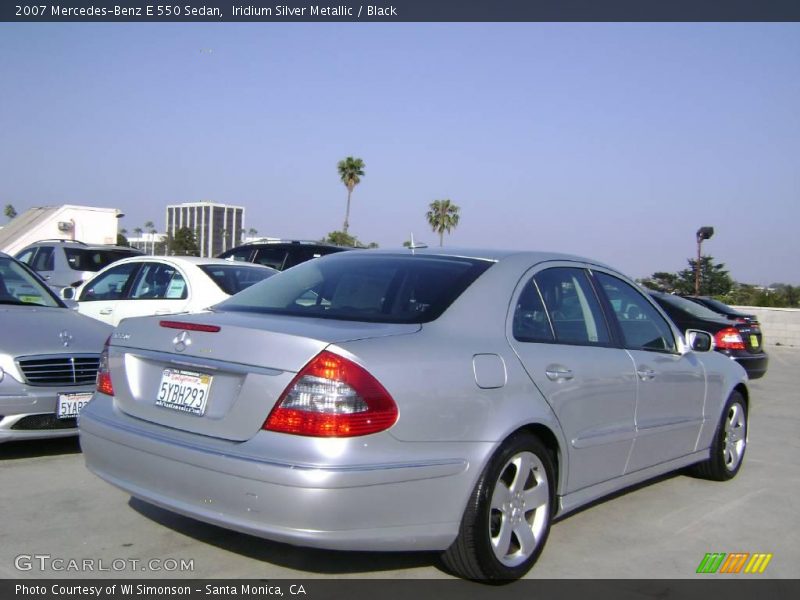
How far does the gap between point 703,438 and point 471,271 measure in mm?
2534

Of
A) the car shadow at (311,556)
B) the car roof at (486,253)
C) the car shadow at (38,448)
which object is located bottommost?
the car shadow at (38,448)

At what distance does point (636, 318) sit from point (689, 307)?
253 inches

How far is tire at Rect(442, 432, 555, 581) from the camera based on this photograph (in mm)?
3654

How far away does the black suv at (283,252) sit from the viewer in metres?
13.4

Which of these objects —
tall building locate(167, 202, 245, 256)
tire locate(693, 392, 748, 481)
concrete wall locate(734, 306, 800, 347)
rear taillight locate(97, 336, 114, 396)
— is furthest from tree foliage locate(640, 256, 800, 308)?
tall building locate(167, 202, 245, 256)

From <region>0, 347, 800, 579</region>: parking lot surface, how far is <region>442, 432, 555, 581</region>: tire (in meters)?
0.21

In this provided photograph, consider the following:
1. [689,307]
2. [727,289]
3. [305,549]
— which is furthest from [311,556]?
[727,289]

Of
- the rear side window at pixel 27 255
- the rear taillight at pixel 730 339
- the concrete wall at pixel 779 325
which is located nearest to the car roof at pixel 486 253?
the rear taillight at pixel 730 339

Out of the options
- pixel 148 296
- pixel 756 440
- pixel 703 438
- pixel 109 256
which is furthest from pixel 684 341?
pixel 109 256

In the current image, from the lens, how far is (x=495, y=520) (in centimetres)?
384

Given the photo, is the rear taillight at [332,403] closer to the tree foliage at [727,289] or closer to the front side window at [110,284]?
the front side window at [110,284]

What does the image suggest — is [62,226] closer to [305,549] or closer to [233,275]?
[233,275]

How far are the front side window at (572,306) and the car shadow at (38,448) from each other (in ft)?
12.6
